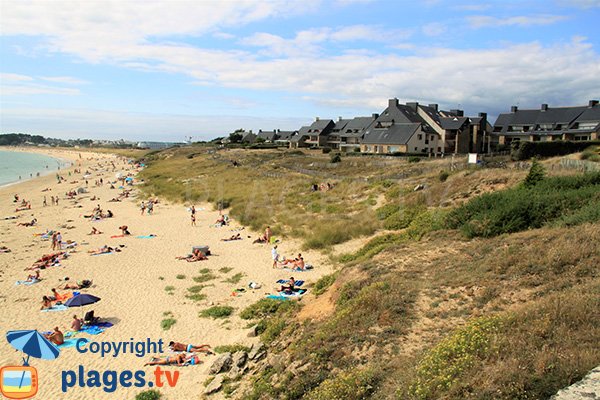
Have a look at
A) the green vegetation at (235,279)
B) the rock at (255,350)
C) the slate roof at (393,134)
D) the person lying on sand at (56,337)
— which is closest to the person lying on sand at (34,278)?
the person lying on sand at (56,337)

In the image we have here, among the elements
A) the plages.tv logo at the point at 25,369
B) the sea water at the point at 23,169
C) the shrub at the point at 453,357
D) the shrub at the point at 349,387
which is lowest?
the plages.tv logo at the point at 25,369

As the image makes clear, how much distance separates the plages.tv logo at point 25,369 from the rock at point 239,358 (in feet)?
16.6

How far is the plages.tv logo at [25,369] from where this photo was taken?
10422mm

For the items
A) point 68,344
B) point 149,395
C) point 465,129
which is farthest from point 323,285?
point 465,129

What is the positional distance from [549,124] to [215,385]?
54348 millimetres

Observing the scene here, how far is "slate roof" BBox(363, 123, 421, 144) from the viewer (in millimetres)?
48969

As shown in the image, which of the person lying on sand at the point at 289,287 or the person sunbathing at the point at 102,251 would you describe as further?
the person sunbathing at the point at 102,251

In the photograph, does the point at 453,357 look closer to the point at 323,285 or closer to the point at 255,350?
the point at 255,350

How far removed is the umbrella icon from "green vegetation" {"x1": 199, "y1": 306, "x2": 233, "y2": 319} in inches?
174

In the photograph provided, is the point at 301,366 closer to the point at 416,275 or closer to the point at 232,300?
the point at 416,275

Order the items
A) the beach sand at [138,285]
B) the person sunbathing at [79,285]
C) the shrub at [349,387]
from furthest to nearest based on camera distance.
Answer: the person sunbathing at [79,285]
the beach sand at [138,285]
the shrub at [349,387]

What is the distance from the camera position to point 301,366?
334 inches

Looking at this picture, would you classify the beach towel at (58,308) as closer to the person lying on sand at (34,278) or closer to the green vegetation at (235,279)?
the person lying on sand at (34,278)

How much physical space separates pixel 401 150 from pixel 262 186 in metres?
19.7
